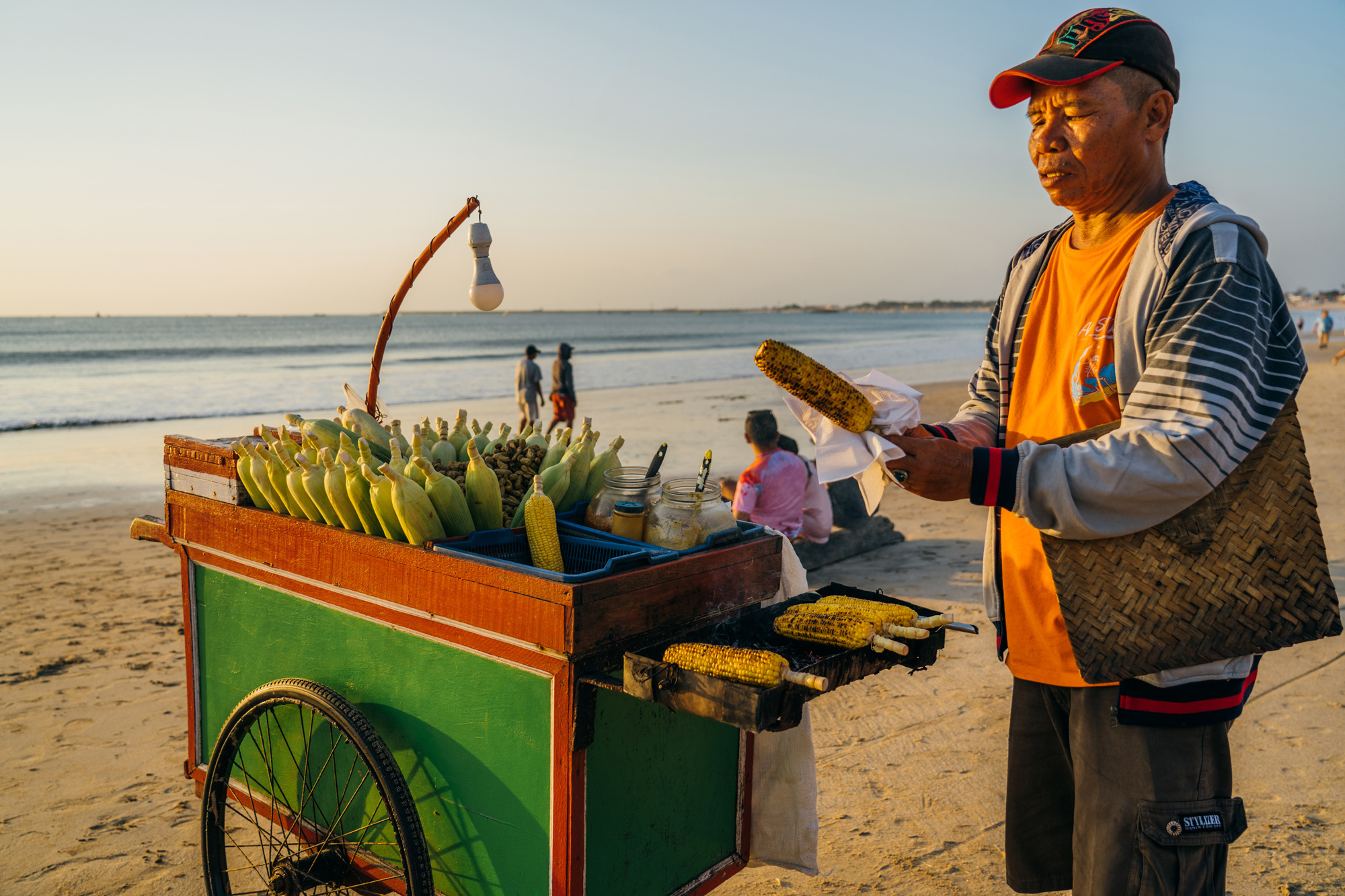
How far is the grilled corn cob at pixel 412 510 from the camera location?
2266mm

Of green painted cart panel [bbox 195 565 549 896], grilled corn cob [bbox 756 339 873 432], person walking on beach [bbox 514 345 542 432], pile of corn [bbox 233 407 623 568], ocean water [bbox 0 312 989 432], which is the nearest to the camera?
grilled corn cob [bbox 756 339 873 432]

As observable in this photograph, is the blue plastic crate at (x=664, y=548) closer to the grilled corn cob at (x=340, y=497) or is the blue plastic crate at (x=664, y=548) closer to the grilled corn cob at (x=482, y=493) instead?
the grilled corn cob at (x=482, y=493)

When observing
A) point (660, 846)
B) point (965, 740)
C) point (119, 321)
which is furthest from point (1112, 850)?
point (119, 321)

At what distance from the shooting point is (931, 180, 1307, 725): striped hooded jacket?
1.50 meters

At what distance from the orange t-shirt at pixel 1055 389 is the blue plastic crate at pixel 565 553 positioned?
0.87m

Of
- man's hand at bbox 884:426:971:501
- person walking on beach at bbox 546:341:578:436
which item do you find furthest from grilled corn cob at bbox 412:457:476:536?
person walking on beach at bbox 546:341:578:436

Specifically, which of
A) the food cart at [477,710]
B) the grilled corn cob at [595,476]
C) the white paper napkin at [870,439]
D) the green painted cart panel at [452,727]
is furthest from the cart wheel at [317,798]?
the white paper napkin at [870,439]

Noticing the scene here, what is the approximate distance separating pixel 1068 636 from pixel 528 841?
1416 mm

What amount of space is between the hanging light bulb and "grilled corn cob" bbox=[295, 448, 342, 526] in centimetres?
102

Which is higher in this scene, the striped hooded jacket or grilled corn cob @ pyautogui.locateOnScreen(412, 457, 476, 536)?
the striped hooded jacket

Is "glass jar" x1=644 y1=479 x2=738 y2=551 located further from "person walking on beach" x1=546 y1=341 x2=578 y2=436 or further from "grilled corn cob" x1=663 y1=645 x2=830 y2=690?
"person walking on beach" x1=546 y1=341 x2=578 y2=436

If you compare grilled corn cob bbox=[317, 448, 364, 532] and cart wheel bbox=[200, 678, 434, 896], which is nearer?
cart wheel bbox=[200, 678, 434, 896]

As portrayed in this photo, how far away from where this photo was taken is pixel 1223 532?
160cm

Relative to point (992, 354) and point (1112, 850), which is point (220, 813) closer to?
point (1112, 850)
